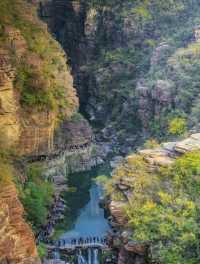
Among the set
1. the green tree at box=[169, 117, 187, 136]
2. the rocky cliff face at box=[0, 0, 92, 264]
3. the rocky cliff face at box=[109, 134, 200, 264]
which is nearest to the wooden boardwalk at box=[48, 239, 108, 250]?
the rocky cliff face at box=[0, 0, 92, 264]

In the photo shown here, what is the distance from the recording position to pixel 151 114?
64188 mm

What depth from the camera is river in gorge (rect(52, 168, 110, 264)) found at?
142 ft

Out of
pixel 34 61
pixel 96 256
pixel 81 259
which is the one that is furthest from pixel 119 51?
pixel 81 259

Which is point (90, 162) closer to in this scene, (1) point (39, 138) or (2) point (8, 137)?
(1) point (39, 138)

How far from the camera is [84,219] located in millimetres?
51062

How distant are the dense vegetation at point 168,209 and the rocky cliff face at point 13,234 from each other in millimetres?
5795

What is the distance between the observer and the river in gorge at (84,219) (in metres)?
43.3

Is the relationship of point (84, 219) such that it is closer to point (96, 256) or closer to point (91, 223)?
point (91, 223)

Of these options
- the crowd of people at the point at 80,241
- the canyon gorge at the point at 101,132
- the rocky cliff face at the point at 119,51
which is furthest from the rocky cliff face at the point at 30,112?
the rocky cliff face at the point at 119,51

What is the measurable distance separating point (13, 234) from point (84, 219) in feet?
63.7

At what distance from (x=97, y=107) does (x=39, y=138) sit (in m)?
31.3

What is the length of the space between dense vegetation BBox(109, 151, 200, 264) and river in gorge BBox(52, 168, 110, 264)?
9.09 meters

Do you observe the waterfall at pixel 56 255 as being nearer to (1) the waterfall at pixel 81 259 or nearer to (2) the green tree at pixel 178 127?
(1) the waterfall at pixel 81 259

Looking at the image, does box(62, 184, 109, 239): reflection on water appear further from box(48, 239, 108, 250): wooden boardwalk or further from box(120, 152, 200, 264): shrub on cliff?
box(120, 152, 200, 264): shrub on cliff
